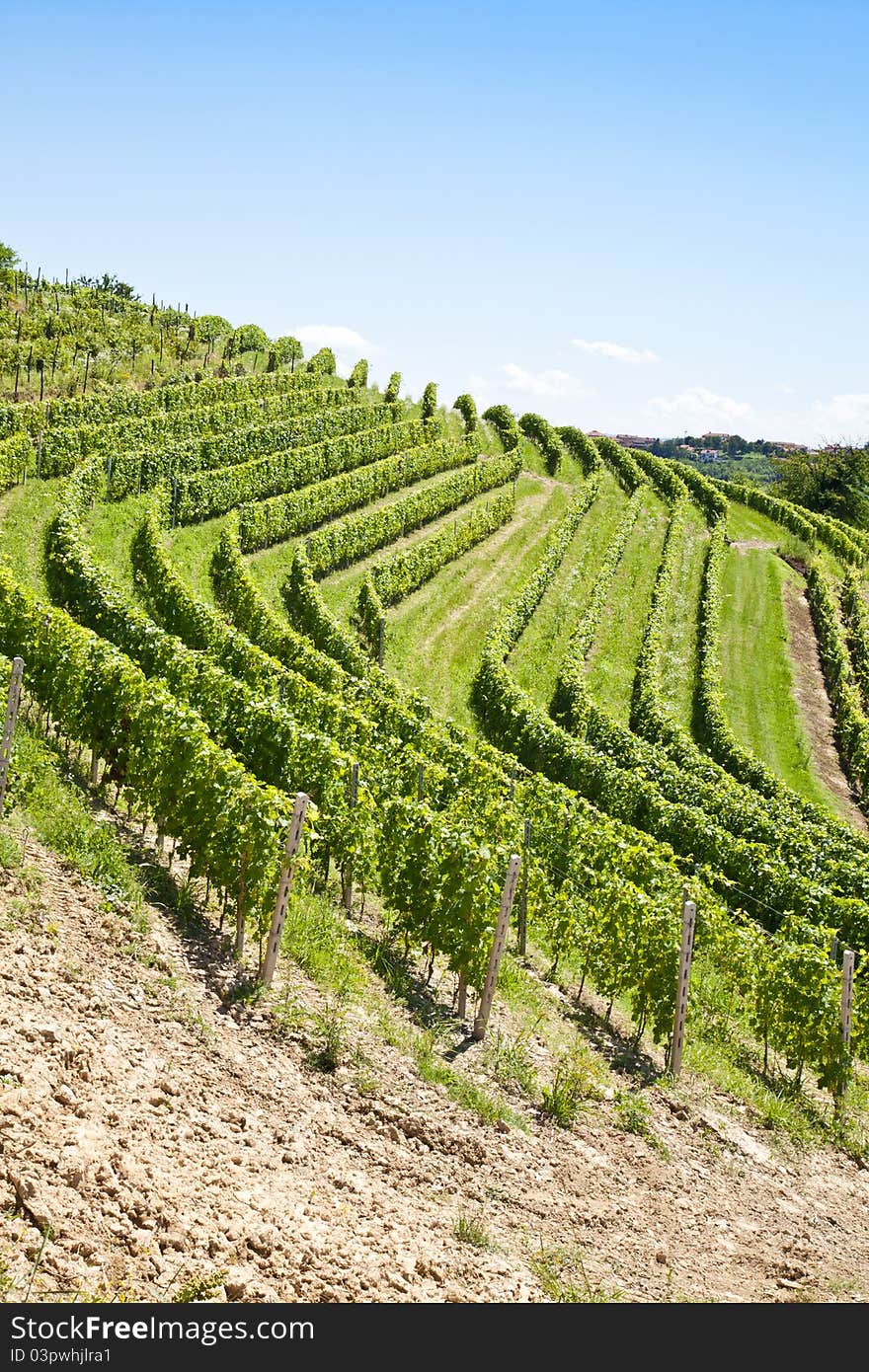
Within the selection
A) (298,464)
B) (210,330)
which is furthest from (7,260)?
(298,464)

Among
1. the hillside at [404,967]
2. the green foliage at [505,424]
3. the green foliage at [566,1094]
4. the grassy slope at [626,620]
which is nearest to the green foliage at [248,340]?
the green foliage at [505,424]

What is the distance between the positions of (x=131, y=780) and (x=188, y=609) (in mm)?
13438

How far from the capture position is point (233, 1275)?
6.80 m

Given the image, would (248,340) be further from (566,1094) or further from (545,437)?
(566,1094)

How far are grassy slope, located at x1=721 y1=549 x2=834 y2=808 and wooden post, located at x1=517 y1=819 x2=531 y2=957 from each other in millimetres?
20142

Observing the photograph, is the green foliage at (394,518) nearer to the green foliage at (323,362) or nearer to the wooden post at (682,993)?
the green foliage at (323,362)

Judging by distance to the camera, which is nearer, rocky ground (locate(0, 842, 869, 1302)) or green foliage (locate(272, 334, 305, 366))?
rocky ground (locate(0, 842, 869, 1302))

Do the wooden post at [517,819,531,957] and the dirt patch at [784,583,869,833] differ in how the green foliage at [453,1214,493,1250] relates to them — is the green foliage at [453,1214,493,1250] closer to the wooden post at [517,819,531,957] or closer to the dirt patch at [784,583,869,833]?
the wooden post at [517,819,531,957]

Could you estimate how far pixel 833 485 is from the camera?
325ft

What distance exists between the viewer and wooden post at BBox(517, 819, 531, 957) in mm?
15938

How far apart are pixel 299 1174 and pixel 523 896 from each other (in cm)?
818

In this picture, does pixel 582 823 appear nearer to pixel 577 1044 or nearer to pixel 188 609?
pixel 577 1044

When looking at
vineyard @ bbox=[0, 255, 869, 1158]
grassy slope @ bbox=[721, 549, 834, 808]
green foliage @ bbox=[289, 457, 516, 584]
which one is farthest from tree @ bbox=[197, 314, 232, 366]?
grassy slope @ bbox=[721, 549, 834, 808]

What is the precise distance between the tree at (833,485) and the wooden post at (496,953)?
9335 centimetres
